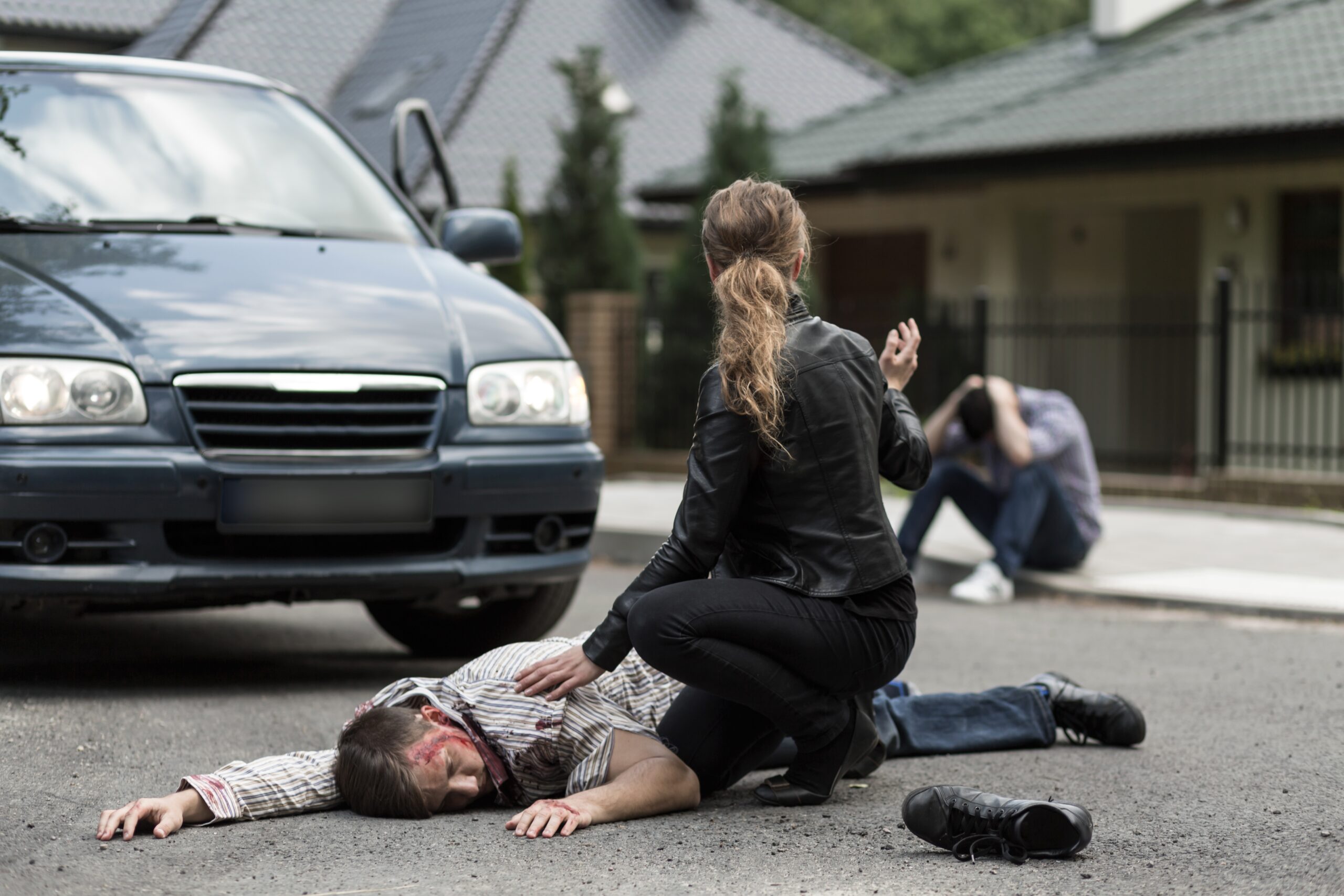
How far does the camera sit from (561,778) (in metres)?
4.06

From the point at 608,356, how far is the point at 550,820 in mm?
12989

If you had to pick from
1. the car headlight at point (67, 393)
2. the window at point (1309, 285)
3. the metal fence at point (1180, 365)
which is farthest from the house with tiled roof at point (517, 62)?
the car headlight at point (67, 393)

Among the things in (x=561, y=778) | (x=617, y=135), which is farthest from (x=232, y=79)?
(x=617, y=135)

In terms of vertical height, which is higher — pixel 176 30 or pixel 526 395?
pixel 176 30

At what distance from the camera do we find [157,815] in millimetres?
3734

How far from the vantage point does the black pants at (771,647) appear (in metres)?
3.78

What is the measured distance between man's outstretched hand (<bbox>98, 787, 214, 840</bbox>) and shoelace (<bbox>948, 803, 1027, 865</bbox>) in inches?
64.5

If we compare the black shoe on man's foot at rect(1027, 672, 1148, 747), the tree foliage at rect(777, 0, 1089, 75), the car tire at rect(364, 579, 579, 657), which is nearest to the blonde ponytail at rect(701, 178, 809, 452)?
the black shoe on man's foot at rect(1027, 672, 1148, 747)

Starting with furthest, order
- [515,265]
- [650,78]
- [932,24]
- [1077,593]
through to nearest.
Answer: [932,24]
[650,78]
[515,265]
[1077,593]

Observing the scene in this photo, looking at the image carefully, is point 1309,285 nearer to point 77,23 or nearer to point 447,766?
point 447,766

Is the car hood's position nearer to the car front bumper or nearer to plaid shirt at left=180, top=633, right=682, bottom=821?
the car front bumper

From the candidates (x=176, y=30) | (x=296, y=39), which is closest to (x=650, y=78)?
(x=296, y=39)

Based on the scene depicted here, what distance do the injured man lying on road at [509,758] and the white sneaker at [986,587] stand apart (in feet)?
14.8

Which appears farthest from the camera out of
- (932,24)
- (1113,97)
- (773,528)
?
(932,24)
